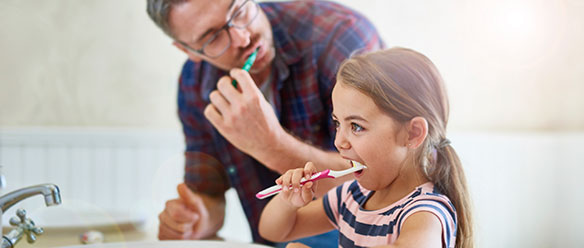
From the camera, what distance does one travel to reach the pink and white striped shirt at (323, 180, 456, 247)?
561 millimetres

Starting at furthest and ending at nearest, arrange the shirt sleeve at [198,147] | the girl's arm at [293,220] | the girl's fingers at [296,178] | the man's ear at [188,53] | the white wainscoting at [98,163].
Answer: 1. the white wainscoting at [98,163]
2. the shirt sleeve at [198,147]
3. the man's ear at [188,53]
4. the girl's arm at [293,220]
5. the girl's fingers at [296,178]

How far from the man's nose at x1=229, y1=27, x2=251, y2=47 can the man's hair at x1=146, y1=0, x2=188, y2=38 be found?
101 mm

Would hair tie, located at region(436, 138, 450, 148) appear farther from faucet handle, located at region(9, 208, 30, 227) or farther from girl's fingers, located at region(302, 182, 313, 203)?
faucet handle, located at region(9, 208, 30, 227)

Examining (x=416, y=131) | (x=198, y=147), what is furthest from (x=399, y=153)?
(x=198, y=147)

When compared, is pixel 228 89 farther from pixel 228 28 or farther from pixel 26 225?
pixel 26 225

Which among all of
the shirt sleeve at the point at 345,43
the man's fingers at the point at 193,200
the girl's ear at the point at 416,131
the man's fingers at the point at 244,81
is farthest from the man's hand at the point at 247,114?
the girl's ear at the point at 416,131

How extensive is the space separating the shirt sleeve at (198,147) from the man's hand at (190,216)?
0.02m

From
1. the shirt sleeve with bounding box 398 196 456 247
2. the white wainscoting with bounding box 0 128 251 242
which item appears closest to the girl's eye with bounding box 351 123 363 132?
the shirt sleeve with bounding box 398 196 456 247

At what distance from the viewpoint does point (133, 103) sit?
1312 millimetres

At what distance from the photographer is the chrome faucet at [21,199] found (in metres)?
0.75

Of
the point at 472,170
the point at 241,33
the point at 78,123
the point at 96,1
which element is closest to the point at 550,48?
the point at 472,170

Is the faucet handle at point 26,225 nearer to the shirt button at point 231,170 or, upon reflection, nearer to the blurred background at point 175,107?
the blurred background at point 175,107

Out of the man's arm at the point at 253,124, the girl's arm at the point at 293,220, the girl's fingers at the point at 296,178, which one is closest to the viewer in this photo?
the girl's fingers at the point at 296,178

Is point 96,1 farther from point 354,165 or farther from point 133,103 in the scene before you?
point 354,165
